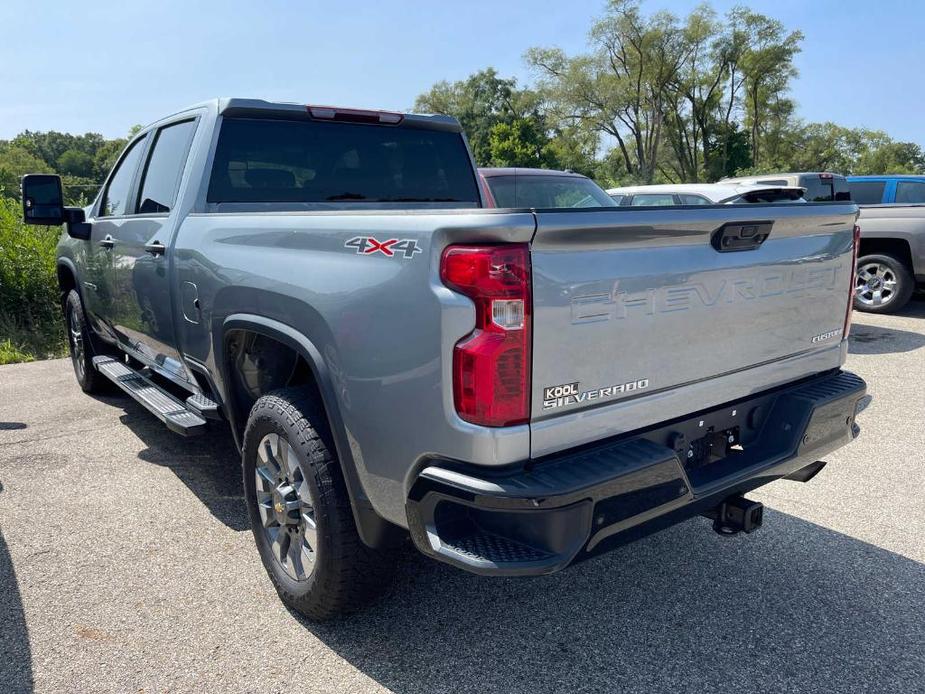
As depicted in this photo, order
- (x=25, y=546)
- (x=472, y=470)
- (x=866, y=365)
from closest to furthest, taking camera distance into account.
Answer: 1. (x=472, y=470)
2. (x=25, y=546)
3. (x=866, y=365)

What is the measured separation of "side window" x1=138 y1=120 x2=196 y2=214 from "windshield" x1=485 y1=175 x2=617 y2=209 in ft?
11.6

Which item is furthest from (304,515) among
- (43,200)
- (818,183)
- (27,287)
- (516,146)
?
(516,146)

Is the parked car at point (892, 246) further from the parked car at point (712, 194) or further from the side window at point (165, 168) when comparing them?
the side window at point (165, 168)

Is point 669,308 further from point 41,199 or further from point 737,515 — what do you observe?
point 41,199

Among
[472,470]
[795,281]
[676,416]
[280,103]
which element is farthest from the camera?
[280,103]

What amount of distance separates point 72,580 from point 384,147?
2.62m

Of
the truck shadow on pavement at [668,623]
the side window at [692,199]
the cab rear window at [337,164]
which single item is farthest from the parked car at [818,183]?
the truck shadow on pavement at [668,623]

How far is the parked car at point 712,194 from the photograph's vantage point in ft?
26.4

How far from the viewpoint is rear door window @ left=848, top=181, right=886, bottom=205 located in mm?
10305

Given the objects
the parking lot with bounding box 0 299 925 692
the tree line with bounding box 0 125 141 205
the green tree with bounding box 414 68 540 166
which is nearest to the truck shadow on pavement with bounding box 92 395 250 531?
the parking lot with bounding box 0 299 925 692

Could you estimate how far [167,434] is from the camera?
5.11m

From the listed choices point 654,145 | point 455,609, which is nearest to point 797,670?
point 455,609

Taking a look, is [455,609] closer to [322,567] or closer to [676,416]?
[322,567]

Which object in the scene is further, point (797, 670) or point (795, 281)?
point (795, 281)
